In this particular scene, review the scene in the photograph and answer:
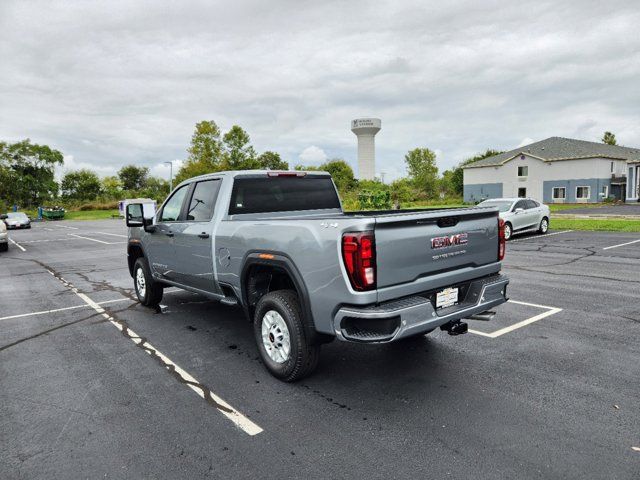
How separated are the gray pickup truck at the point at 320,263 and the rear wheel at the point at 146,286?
4.13 feet

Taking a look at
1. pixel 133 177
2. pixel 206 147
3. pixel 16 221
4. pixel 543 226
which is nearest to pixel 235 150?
pixel 206 147

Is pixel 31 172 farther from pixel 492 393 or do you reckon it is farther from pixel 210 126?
pixel 492 393

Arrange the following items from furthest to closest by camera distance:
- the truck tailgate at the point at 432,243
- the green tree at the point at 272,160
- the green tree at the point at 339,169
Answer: the green tree at the point at 339,169
the green tree at the point at 272,160
the truck tailgate at the point at 432,243

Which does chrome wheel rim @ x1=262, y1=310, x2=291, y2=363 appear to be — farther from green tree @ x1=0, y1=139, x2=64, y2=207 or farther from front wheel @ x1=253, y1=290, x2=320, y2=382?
green tree @ x1=0, y1=139, x2=64, y2=207

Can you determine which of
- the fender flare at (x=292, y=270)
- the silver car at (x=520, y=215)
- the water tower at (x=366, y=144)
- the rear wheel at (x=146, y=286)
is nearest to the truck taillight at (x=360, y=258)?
the fender flare at (x=292, y=270)

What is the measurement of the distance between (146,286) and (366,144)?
97.7 m

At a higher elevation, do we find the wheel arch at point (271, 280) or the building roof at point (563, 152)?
the building roof at point (563, 152)

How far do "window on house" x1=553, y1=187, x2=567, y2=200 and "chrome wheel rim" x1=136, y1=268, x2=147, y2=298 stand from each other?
2048 inches

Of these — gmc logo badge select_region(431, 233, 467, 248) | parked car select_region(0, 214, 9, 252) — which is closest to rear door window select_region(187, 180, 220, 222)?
gmc logo badge select_region(431, 233, 467, 248)

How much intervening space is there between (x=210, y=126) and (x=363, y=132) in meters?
54.8

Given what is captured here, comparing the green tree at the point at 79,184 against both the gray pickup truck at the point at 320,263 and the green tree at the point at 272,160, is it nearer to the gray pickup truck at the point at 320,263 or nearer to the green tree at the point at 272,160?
the green tree at the point at 272,160

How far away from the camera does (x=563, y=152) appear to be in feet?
165

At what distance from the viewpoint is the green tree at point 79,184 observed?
79.3 metres

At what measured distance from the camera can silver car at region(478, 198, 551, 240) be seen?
53.8ft
